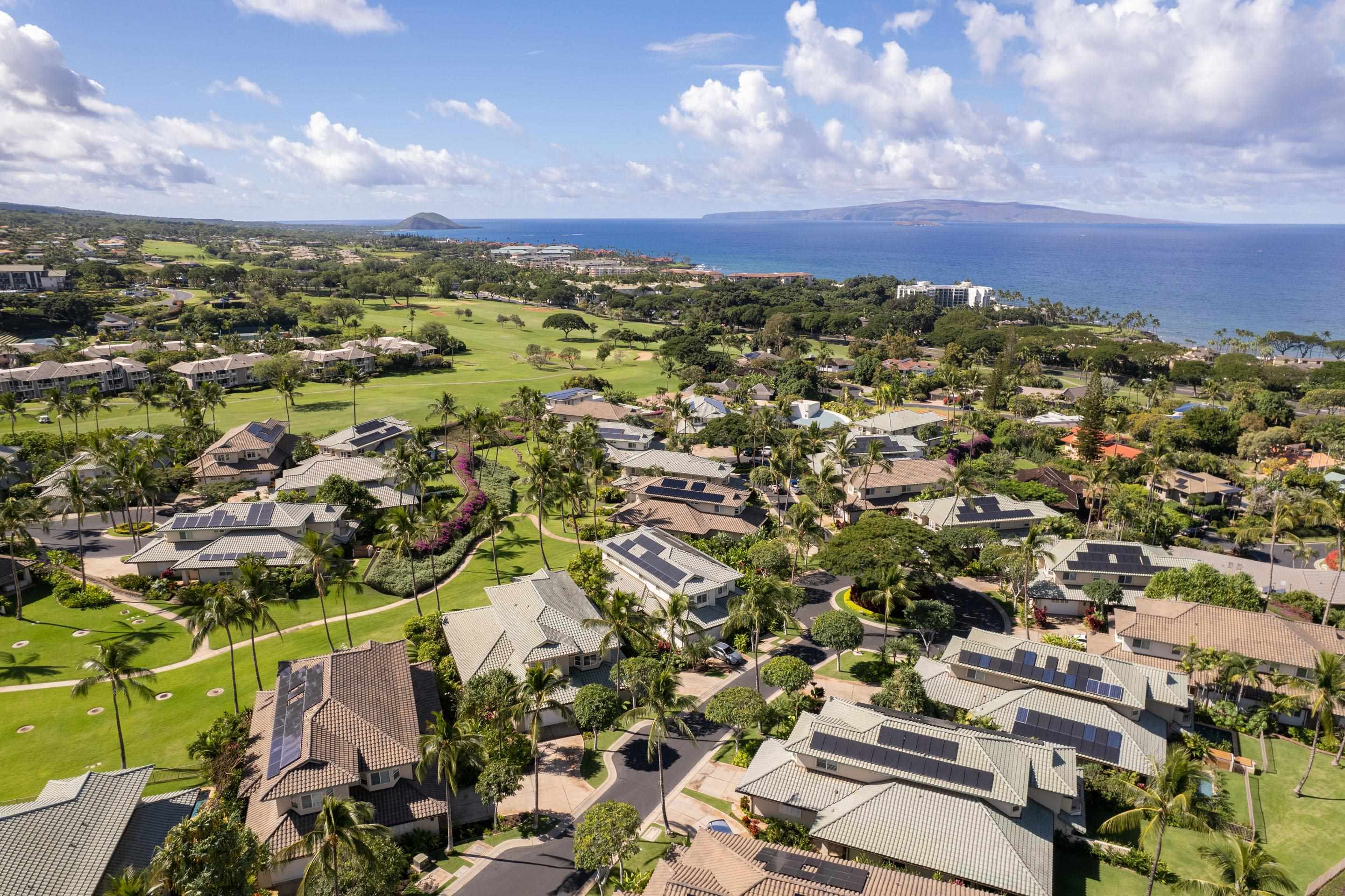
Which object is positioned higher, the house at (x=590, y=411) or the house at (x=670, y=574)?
the house at (x=590, y=411)

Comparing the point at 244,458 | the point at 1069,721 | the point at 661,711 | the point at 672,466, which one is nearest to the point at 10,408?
the point at 244,458

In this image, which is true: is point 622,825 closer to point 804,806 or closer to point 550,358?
point 804,806

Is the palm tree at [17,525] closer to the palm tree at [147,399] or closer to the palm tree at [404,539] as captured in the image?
the palm tree at [404,539]

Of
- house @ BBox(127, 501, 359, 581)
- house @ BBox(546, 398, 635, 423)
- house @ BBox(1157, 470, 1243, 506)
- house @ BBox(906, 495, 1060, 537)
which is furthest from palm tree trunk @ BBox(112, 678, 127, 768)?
house @ BBox(1157, 470, 1243, 506)

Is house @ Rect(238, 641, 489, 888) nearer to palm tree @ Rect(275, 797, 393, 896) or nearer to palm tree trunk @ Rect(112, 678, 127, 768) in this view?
palm tree @ Rect(275, 797, 393, 896)

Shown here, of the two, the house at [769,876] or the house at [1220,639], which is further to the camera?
the house at [1220,639]

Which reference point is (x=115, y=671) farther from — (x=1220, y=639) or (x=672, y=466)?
(x=1220, y=639)

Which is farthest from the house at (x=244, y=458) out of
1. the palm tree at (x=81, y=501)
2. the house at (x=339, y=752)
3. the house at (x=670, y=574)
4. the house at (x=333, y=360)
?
the house at (x=333, y=360)
